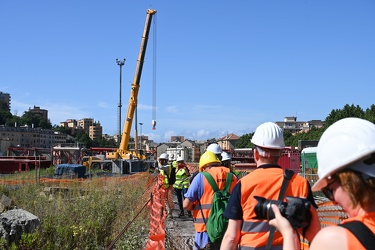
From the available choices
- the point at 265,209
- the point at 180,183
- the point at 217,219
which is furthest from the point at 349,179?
the point at 180,183

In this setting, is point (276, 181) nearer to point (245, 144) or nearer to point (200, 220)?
point (200, 220)

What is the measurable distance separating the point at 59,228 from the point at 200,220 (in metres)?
4.09

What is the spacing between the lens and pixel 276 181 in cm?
311

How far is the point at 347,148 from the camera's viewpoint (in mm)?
1869

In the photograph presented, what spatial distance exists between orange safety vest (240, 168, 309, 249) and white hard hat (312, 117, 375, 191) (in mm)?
1062

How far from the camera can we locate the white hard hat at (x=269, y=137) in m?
3.33

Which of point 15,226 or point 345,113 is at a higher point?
point 345,113

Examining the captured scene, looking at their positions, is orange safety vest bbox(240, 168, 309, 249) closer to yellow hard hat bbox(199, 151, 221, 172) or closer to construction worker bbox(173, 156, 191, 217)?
yellow hard hat bbox(199, 151, 221, 172)

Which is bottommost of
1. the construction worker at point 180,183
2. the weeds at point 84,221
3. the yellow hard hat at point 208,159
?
the weeds at point 84,221

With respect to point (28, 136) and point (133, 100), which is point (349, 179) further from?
point (28, 136)

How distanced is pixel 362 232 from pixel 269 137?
1712mm

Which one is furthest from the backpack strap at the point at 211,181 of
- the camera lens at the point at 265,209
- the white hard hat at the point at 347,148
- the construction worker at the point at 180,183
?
the construction worker at the point at 180,183

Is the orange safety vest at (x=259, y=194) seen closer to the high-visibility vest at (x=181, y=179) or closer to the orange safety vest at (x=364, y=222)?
the orange safety vest at (x=364, y=222)

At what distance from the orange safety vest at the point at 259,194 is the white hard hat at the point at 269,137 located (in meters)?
0.28
